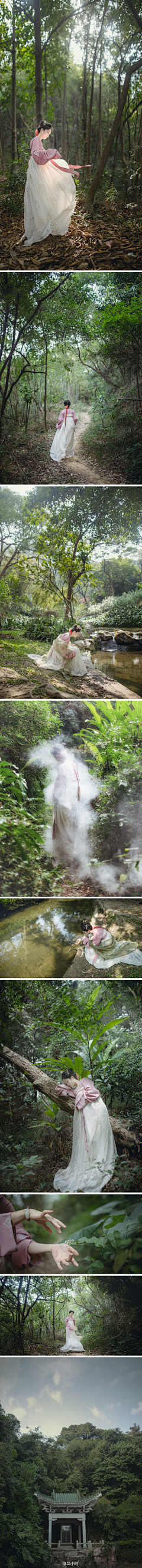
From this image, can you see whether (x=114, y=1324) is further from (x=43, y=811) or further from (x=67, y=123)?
(x=67, y=123)

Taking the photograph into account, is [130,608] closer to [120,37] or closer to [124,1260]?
[120,37]

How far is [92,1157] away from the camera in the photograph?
4633mm

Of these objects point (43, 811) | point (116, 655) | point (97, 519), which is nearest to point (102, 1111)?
point (43, 811)

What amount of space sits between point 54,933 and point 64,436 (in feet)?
9.68

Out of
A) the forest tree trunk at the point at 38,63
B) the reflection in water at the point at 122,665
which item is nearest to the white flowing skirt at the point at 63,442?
the reflection in water at the point at 122,665

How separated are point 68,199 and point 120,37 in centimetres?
107

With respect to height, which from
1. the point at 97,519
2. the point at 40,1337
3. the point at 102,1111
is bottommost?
the point at 40,1337

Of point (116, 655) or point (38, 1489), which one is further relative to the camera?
point (116, 655)

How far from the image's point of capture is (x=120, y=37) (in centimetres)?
492

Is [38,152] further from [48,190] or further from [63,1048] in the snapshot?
[63,1048]

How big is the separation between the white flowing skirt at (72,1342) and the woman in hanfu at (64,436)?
504cm

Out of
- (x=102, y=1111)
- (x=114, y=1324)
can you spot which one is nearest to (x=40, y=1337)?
(x=114, y=1324)

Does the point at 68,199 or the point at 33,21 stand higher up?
the point at 33,21

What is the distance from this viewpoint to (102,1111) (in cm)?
468
